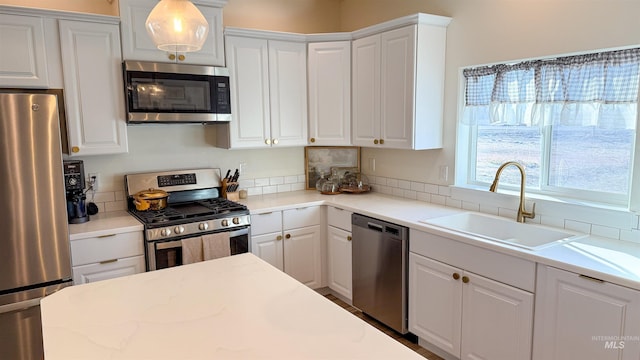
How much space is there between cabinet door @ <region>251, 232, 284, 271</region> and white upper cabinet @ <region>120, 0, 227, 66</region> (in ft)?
4.50

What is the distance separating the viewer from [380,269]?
10.4 feet

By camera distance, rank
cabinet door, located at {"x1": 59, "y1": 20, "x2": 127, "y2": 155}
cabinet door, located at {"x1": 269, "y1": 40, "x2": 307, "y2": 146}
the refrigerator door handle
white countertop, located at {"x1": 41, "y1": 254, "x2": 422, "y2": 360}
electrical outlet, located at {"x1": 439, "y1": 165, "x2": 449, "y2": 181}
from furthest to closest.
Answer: cabinet door, located at {"x1": 269, "y1": 40, "x2": 307, "y2": 146} < electrical outlet, located at {"x1": 439, "y1": 165, "x2": 449, "y2": 181} < cabinet door, located at {"x1": 59, "y1": 20, "x2": 127, "y2": 155} < the refrigerator door handle < white countertop, located at {"x1": 41, "y1": 254, "x2": 422, "y2": 360}

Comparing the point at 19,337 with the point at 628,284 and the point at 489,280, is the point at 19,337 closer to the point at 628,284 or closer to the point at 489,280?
the point at 489,280

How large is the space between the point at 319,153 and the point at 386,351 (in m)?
3.11

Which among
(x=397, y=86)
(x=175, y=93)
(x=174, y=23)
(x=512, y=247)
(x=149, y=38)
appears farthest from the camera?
(x=397, y=86)

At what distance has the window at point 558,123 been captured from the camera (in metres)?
2.45

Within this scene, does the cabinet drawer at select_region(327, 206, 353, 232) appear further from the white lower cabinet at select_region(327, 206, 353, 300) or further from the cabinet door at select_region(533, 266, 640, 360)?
the cabinet door at select_region(533, 266, 640, 360)

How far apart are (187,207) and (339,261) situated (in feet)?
4.16

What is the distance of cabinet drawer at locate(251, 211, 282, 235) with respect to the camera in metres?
3.42

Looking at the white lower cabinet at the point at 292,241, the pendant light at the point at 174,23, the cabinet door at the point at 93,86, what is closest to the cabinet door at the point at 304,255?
the white lower cabinet at the point at 292,241

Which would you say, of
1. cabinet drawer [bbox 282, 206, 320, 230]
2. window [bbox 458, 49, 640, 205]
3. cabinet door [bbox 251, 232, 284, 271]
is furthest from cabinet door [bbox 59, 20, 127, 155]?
window [bbox 458, 49, 640, 205]

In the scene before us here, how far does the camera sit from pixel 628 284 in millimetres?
1823
